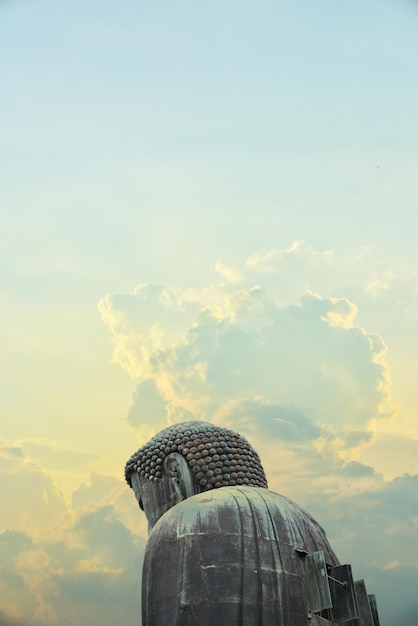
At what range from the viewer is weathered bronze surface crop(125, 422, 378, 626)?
16984mm

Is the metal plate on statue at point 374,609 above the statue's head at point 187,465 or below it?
below

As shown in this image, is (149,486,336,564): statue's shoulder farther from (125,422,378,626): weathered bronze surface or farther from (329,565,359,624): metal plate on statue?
(329,565,359,624): metal plate on statue

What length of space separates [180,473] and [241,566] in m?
3.60

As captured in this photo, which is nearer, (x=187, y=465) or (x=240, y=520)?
(x=240, y=520)

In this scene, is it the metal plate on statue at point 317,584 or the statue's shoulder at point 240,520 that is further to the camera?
the statue's shoulder at point 240,520

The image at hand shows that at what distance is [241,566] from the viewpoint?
1742cm

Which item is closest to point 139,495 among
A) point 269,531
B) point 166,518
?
point 166,518

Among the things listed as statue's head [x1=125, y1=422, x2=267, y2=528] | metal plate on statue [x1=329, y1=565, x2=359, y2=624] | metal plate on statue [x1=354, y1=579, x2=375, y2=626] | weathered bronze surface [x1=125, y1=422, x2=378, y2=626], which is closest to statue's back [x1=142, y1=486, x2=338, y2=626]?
weathered bronze surface [x1=125, y1=422, x2=378, y2=626]

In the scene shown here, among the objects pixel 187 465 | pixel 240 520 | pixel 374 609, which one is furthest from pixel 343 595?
pixel 187 465

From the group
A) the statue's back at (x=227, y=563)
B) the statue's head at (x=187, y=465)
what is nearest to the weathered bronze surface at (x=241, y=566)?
the statue's back at (x=227, y=563)

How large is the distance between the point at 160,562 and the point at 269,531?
7.37 ft

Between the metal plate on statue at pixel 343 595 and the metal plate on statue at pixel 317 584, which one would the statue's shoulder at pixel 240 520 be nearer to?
the metal plate on statue at pixel 317 584

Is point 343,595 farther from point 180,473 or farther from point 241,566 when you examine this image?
point 180,473

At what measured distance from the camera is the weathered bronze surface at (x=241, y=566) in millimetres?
16984
